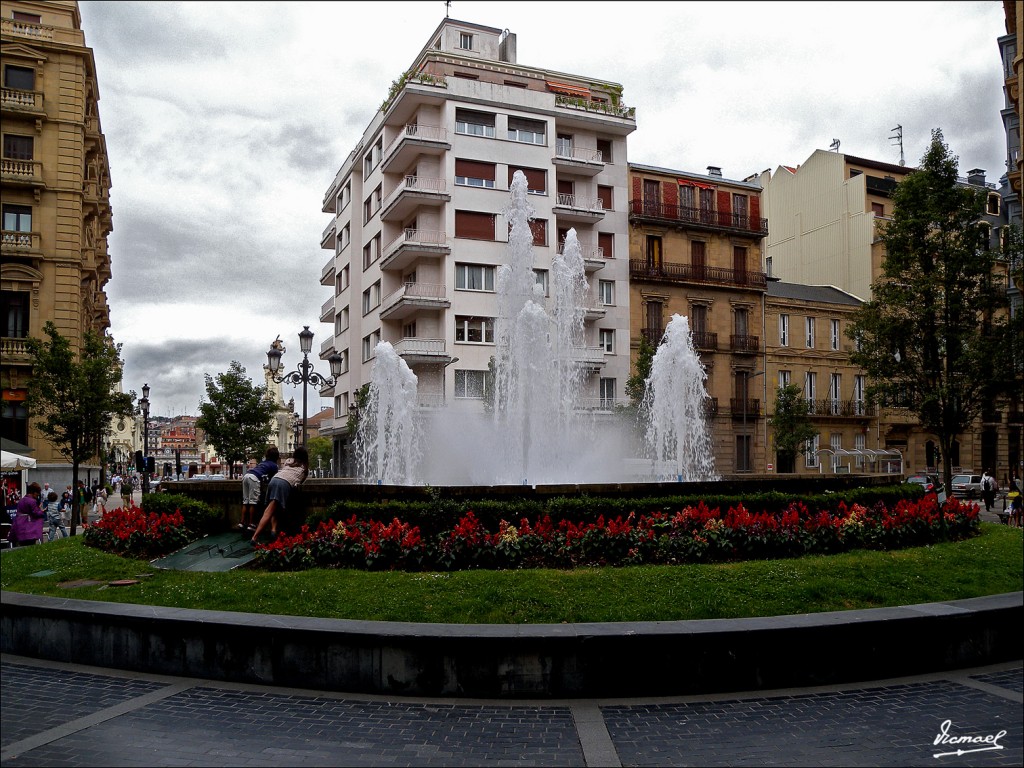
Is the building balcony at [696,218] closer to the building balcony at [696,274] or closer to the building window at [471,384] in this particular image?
the building balcony at [696,274]

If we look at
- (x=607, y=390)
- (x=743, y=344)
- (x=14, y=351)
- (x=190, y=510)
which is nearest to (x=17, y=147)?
(x=14, y=351)

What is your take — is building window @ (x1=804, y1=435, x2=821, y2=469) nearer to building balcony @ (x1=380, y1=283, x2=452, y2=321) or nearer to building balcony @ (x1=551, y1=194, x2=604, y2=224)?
building balcony @ (x1=551, y1=194, x2=604, y2=224)

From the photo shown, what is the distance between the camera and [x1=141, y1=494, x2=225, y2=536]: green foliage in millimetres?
11406

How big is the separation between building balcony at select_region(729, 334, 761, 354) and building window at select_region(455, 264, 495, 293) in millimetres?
13957

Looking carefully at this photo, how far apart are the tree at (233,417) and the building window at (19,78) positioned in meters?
14.7

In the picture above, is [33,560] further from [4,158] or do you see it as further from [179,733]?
[4,158]

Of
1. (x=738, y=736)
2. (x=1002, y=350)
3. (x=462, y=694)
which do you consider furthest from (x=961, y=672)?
(x=1002, y=350)

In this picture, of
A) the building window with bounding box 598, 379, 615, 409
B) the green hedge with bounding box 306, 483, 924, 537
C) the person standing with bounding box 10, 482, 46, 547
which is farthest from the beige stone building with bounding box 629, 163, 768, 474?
the green hedge with bounding box 306, 483, 924, 537

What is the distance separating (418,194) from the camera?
1444 inches

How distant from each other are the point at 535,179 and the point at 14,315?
22.8 metres

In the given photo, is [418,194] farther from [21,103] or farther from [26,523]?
[26,523]

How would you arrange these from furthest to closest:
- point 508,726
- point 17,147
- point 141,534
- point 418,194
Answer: point 418,194 < point 17,147 < point 141,534 < point 508,726

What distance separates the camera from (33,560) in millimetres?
10305

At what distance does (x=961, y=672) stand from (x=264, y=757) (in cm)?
533
